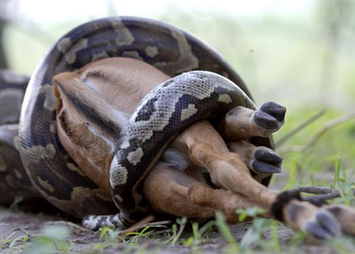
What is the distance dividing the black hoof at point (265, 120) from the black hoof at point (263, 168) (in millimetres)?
188

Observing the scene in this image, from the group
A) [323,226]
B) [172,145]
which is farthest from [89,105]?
[323,226]

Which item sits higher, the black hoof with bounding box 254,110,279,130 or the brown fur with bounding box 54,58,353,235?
the black hoof with bounding box 254,110,279,130

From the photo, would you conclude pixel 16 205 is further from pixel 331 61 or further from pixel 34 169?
pixel 331 61

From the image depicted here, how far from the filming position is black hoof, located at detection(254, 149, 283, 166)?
9.29ft

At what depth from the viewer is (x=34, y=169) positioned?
153 inches

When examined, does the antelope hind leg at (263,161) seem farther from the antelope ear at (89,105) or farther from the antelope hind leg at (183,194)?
the antelope ear at (89,105)

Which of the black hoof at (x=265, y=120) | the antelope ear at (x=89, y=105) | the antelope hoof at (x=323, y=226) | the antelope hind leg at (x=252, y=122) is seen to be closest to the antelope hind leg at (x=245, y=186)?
the antelope hoof at (x=323, y=226)

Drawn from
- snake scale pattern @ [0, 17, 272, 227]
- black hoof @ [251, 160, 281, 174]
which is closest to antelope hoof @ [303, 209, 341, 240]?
black hoof @ [251, 160, 281, 174]

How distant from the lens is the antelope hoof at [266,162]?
9.24ft

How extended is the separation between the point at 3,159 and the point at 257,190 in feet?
9.62

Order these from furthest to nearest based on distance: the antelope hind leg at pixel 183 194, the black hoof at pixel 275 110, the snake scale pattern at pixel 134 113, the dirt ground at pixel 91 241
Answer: the snake scale pattern at pixel 134 113
the black hoof at pixel 275 110
the antelope hind leg at pixel 183 194
the dirt ground at pixel 91 241

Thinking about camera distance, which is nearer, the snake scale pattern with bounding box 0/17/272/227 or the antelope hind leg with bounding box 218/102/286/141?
the antelope hind leg with bounding box 218/102/286/141

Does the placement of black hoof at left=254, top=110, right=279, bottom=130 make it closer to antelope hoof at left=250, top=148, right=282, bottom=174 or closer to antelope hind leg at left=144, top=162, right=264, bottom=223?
antelope hoof at left=250, top=148, right=282, bottom=174

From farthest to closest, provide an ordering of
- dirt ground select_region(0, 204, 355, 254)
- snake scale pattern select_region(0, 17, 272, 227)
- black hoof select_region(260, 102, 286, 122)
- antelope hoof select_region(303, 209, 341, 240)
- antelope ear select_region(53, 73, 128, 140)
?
antelope ear select_region(53, 73, 128, 140), snake scale pattern select_region(0, 17, 272, 227), black hoof select_region(260, 102, 286, 122), dirt ground select_region(0, 204, 355, 254), antelope hoof select_region(303, 209, 341, 240)
